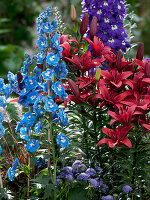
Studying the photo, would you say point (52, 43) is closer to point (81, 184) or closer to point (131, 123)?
point (131, 123)

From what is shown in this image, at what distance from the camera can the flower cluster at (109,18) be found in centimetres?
224

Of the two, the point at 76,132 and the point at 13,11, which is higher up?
the point at 13,11

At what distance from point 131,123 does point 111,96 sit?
0.18 meters

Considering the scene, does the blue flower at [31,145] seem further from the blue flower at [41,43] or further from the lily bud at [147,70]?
the lily bud at [147,70]

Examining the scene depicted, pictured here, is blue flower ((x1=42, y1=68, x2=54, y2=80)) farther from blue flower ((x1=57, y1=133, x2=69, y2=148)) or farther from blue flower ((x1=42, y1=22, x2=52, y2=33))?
blue flower ((x1=57, y1=133, x2=69, y2=148))

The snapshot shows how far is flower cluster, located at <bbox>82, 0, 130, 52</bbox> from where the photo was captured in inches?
88.3

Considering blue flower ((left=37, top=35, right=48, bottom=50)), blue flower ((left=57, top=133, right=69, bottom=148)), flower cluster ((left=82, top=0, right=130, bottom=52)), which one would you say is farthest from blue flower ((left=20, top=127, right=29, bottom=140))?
flower cluster ((left=82, top=0, right=130, bottom=52))

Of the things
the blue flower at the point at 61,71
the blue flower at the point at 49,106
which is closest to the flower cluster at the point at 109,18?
the blue flower at the point at 61,71

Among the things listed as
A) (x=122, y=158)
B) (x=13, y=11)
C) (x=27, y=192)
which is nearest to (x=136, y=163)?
(x=122, y=158)

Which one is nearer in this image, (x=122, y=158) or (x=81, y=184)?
(x=122, y=158)

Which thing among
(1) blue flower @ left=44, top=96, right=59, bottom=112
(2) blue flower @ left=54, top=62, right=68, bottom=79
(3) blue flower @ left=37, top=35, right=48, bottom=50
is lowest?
(1) blue flower @ left=44, top=96, right=59, bottom=112

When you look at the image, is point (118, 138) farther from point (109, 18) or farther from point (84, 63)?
point (109, 18)

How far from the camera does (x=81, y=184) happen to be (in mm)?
1899

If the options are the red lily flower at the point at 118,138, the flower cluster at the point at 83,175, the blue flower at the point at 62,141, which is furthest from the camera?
the flower cluster at the point at 83,175
